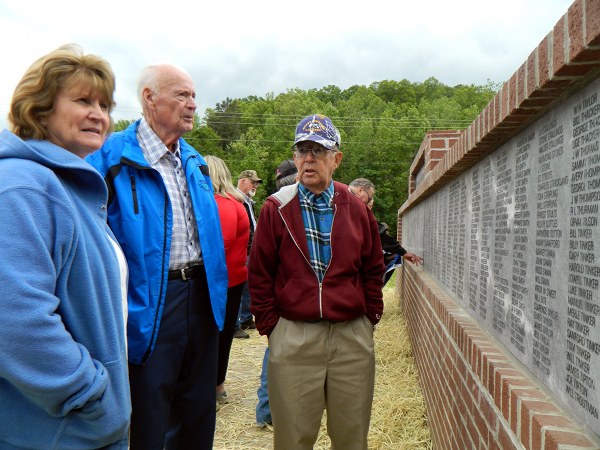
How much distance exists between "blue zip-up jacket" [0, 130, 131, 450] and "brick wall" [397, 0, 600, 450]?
47.4 inches

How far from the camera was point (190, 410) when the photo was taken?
8.61 feet

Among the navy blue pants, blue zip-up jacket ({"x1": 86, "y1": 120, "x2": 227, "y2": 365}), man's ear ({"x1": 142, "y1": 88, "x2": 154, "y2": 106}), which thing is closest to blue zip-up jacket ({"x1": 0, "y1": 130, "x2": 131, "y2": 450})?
blue zip-up jacket ({"x1": 86, "y1": 120, "x2": 227, "y2": 365})

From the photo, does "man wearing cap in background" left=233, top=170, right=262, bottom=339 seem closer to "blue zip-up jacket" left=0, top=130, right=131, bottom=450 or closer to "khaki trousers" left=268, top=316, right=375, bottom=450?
"khaki trousers" left=268, top=316, right=375, bottom=450

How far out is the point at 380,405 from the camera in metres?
4.48

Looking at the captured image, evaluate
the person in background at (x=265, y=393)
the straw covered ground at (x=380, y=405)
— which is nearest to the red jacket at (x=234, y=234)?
the person in background at (x=265, y=393)

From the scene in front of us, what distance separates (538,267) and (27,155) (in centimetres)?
161

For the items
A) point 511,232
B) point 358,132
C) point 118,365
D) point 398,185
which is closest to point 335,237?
point 511,232

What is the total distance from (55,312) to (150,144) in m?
1.16

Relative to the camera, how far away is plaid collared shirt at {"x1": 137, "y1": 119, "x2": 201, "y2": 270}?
241 cm

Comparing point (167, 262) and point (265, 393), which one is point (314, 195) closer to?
point (167, 262)

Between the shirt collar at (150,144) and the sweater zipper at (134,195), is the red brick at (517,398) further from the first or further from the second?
the shirt collar at (150,144)

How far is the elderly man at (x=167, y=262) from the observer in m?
2.23

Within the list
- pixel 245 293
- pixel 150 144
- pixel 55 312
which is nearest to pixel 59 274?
pixel 55 312

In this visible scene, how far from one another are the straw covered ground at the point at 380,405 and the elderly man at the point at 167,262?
135 cm
